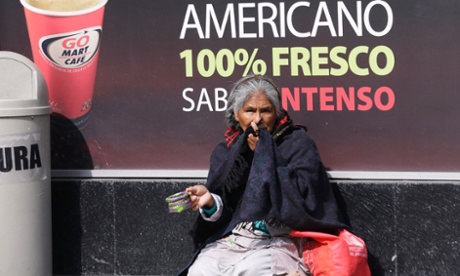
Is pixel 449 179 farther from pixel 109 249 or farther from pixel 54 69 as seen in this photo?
pixel 54 69

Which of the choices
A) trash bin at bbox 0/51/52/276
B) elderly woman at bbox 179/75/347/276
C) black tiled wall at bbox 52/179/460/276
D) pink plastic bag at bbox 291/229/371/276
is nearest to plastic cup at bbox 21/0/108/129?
trash bin at bbox 0/51/52/276

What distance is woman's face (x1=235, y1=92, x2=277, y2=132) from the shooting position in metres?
4.89

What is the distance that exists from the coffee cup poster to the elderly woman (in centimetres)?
44

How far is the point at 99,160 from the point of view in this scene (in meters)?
5.75

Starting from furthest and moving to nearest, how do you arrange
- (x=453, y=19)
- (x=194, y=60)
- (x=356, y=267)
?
1. (x=194, y=60)
2. (x=453, y=19)
3. (x=356, y=267)

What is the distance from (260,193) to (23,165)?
141cm

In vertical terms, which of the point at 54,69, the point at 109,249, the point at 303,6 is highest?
the point at 303,6

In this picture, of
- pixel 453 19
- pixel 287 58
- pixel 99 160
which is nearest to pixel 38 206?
pixel 99 160

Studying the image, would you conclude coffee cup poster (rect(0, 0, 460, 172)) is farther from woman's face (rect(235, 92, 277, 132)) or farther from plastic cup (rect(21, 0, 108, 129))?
woman's face (rect(235, 92, 277, 132))

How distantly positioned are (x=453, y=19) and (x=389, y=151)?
2.65 ft

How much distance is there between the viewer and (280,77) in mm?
5418

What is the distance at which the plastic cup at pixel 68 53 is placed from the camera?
224 inches

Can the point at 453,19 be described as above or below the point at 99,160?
above

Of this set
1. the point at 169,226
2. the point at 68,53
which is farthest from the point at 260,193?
the point at 68,53
